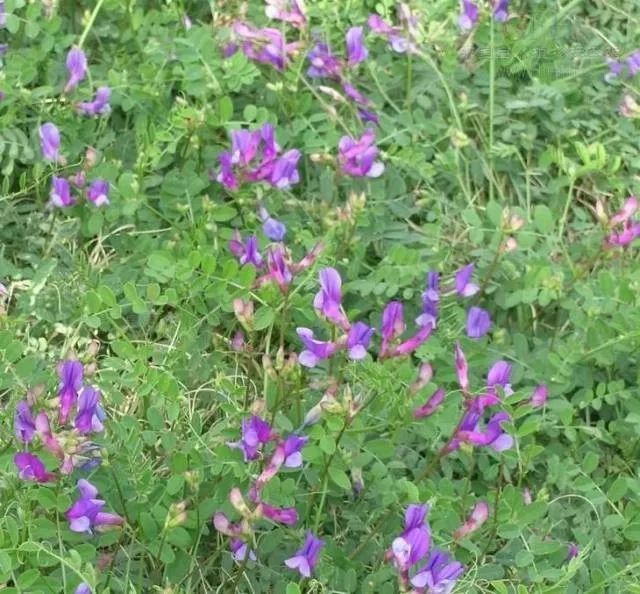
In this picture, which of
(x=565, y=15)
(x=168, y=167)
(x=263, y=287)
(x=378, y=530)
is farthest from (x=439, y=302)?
(x=565, y=15)

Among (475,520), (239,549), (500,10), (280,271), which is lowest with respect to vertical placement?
(239,549)

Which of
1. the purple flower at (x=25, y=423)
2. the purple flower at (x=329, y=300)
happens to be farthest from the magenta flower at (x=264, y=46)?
the purple flower at (x=25, y=423)

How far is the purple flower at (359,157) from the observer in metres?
2.82

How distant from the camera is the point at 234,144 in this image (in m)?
2.73

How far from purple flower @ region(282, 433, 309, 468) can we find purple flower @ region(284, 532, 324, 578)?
0.13 m

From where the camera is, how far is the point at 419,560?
201cm

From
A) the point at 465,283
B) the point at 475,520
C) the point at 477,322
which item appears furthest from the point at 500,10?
the point at 475,520

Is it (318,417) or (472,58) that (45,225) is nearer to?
(318,417)

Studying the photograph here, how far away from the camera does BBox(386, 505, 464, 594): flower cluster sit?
6.41 ft

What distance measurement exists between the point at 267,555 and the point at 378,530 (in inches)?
8.7

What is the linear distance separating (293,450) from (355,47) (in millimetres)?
1384

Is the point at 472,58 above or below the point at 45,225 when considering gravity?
above

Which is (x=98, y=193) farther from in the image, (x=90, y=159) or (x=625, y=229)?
(x=625, y=229)

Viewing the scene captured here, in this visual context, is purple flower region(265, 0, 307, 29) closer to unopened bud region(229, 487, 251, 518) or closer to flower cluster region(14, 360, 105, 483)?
flower cluster region(14, 360, 105, 483)
